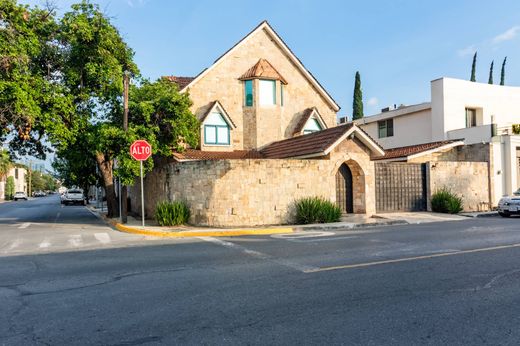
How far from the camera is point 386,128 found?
36062 millimetres

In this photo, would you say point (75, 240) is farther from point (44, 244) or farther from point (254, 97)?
point (254, 97)

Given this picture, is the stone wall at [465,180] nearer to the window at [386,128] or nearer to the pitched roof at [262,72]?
the pitched roof at [262,72]

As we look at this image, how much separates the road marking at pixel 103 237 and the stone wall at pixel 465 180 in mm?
16460

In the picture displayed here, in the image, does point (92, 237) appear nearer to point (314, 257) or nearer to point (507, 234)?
point (314, 257)

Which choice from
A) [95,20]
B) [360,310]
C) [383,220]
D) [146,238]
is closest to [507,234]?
[383,220]

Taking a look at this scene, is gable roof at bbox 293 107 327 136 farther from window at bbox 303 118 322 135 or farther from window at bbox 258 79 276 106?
window at bbox 258 79 276 106

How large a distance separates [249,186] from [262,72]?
35.4ft

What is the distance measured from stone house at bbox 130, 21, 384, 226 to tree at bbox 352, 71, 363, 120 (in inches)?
785

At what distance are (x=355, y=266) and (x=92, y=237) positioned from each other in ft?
32.1

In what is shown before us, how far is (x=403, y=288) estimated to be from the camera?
20.7ft

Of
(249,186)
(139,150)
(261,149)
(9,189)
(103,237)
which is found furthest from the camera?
(9,189)

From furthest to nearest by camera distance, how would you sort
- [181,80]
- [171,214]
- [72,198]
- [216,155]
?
[72,198]
[181,80]
[216,155]
[171,214]

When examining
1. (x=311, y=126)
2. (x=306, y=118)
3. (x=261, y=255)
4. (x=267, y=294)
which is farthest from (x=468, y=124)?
(x=267, y=294)

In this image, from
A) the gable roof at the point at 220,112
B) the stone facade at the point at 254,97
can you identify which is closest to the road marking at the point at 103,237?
the stone facade at the point at 254,97
